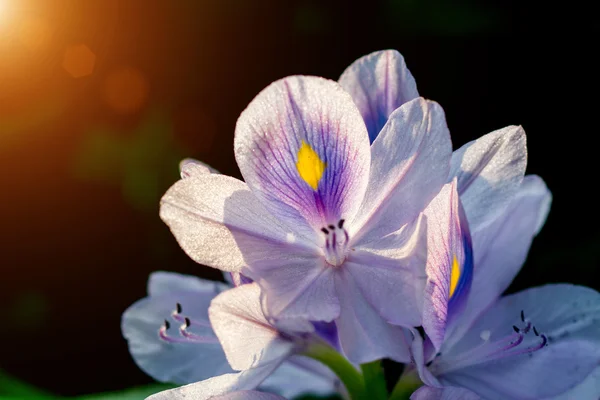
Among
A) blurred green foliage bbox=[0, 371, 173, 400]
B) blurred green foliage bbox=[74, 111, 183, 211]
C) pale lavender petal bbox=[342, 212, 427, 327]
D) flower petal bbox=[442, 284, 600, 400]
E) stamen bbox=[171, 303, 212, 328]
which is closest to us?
pale lavender petal bbox=[342, 212, 427, 327]

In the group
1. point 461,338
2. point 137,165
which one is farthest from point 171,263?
point 461,338

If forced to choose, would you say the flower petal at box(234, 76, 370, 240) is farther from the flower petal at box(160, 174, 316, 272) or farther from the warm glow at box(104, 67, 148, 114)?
the warm glow at box(104, 67, 148, 114)


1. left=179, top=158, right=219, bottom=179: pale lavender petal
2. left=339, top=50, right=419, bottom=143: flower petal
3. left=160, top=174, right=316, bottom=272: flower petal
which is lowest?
left=160, top=174, right=316, bottom=272: flower petal

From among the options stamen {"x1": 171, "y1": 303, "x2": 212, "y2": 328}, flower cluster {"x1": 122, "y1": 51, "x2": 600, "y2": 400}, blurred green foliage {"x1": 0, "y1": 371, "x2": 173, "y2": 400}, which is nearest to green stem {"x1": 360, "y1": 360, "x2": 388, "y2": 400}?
flower cluster {"x1": 122, "y1": 51, "x2": 600, "y2": 400}

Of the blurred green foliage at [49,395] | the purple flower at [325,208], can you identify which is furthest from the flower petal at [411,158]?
the blurred green foliage at [49,395]

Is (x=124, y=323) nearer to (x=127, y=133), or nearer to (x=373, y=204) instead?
(x=373, y=204)

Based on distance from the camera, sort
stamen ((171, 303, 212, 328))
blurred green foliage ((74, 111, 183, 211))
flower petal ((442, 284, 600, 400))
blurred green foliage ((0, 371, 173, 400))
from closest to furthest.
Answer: flower petal ((442, 284, 600, 400))
stamen ((171, 303, 212, 328))
blurred green foliage ((0, 371, 173, 400))
blurred green foliage ((74, 111, 183, 211))
